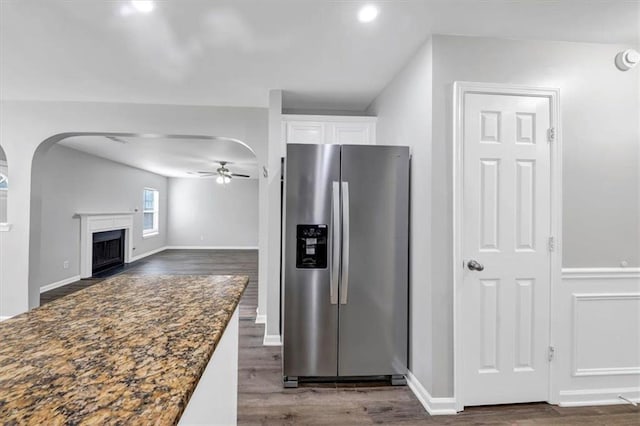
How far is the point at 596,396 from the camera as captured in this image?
7.03 ft

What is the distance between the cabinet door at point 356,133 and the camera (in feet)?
10.4

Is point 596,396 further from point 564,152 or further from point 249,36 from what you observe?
point 249,36

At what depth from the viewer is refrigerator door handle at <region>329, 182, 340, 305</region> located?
231 centimetres

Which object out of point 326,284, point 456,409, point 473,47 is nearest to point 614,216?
point 473,47

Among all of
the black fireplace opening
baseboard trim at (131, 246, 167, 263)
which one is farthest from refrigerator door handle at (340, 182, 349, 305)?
baseboard trim at (131, 246, 167, 263)

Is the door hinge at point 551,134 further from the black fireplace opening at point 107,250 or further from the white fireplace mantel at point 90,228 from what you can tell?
the black fireplace opening at point 107,250

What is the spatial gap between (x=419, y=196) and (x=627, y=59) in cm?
176

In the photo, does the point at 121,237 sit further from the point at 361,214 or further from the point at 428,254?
the point at 428,254

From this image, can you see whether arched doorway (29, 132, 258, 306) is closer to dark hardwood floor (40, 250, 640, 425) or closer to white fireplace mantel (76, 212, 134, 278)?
white fireplace mantel (76, 212, 134, 278)

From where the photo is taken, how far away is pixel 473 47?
6.86 feet

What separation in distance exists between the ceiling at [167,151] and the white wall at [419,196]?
250 centimetres

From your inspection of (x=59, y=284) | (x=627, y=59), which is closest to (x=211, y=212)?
(x=59, y=284)

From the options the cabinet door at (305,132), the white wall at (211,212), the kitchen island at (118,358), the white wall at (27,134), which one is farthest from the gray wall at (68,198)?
the kitchen island at (118,358)

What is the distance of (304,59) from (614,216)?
8.57 feet
